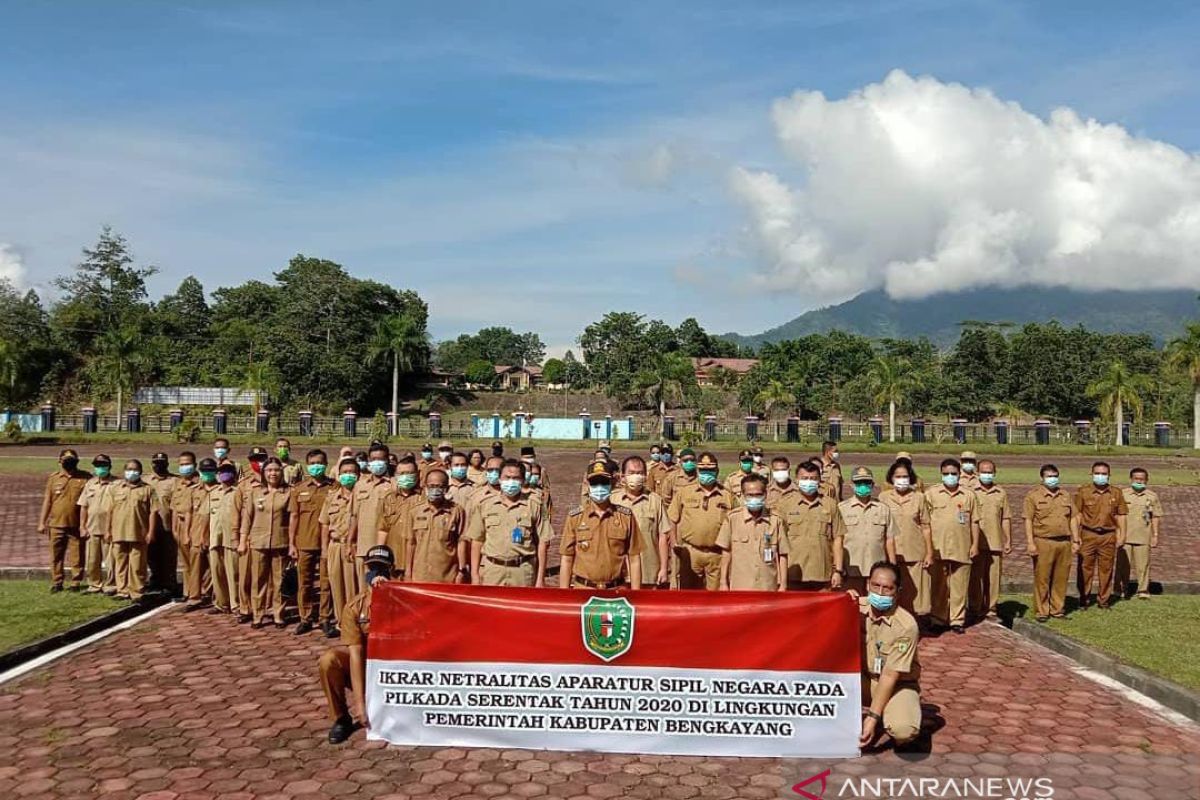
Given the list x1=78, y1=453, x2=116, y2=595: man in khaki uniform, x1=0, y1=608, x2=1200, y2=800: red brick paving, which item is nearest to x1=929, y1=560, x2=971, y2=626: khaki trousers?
x1=0, y1=608, x2=1200, y2=800: red brick paving

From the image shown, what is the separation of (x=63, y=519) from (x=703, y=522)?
7.39 metres

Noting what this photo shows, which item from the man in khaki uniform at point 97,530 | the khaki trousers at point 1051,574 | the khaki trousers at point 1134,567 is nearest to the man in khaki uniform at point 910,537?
the khaki trousers at point 1051,574

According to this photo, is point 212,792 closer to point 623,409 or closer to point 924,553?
point 924,553

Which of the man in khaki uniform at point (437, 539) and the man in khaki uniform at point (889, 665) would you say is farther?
the man in khaki uniform at point (437, 539)

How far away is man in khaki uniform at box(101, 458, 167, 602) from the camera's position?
31.5 feet

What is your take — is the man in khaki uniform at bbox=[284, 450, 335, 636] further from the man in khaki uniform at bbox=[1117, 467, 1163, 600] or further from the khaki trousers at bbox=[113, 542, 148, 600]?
the man in khaki uniform at bbox=[1117, 467, 1163, 600]

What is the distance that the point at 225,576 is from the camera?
9227mm

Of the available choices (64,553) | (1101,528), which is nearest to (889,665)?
(1101,528)

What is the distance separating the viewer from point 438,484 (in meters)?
7.62

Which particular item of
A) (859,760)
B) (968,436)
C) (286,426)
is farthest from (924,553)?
(286,426)

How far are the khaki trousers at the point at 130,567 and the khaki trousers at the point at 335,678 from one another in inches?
199

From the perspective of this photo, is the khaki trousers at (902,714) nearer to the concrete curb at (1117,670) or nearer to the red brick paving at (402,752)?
the red brick paving at (402,752)

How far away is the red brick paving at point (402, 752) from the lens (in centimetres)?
503

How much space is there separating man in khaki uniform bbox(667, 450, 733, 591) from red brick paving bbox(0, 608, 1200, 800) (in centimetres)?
207
